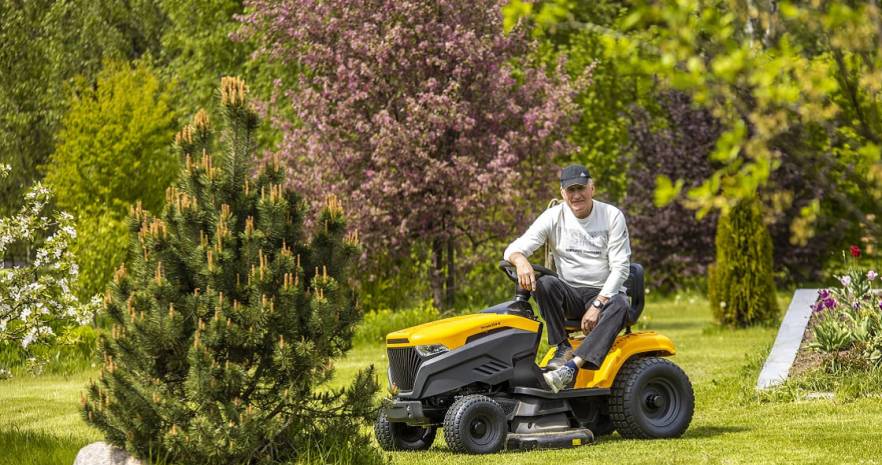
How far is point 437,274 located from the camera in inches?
706

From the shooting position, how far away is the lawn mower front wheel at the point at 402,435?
26.7 ft

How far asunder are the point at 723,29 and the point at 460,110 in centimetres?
1352

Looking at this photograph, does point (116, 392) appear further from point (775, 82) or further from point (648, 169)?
point (648, 169)

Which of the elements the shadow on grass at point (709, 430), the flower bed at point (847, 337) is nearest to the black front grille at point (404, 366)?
the shadow on grass at point (709, 430)

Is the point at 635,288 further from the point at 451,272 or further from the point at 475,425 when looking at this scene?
the point at 451,272

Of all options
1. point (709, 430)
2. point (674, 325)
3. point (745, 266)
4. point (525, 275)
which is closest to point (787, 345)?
point (709, 430)

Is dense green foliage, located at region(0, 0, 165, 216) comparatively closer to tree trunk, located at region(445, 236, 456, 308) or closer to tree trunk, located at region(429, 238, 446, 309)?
tree trunk, located at region(429, 238, 446, 309)

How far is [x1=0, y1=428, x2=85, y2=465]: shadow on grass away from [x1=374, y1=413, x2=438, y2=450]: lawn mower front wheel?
1.87 meters

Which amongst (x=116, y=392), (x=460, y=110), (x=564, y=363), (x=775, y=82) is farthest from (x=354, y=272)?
(x=775, y=82)

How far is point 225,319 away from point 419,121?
10562mm

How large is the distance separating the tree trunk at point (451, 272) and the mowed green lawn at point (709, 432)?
190 inches

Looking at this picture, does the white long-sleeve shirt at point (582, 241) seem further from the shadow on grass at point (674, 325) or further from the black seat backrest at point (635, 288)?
the shadow on grass at point (674, 325)

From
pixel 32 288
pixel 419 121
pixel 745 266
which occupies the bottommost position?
pixel 745 266

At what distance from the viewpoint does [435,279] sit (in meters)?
18.0
